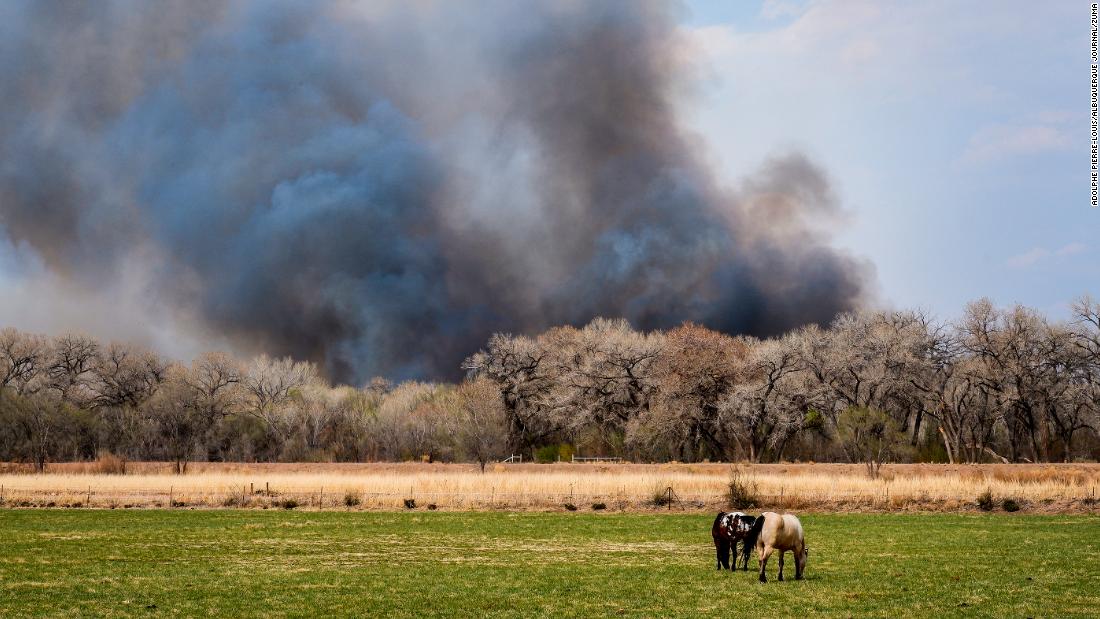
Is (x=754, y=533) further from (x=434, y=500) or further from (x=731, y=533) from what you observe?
(x=434, y=500)

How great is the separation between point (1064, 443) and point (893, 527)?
61.0 metres

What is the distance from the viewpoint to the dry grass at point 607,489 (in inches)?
1816

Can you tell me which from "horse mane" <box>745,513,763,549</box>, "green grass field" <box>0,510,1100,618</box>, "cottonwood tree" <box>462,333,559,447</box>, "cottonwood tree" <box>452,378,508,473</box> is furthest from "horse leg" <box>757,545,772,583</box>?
"cottonwood tree" <box>462,333,559,447</box>

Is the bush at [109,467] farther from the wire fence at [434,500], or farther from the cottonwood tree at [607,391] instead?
the cottonwood tree at [607,391]

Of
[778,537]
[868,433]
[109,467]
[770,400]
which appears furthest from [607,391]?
[778,537]

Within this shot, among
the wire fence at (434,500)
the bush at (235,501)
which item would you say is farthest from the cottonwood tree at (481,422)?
the bush at (235,501)

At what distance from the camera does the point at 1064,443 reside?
86.6m

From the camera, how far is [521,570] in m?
22.4

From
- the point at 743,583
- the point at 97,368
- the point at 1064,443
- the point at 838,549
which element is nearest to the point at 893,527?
the point at 838,549

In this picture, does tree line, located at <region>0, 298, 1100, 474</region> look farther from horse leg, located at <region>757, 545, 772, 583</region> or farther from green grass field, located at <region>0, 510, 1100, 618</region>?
horse leg, located at <region>757, 545, 772, 583</region>

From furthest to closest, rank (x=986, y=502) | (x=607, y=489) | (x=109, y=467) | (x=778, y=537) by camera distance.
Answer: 1. (x=109, y=467)
2. (x=607, y=489)
3. (x=986, y=502)
4. (x=778, y=537)

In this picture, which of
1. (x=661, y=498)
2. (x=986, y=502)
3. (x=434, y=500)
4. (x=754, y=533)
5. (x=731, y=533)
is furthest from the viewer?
(x=434, y=500)

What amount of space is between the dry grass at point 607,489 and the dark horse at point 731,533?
23436 millimetres

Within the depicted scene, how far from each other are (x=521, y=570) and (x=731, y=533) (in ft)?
15.5
